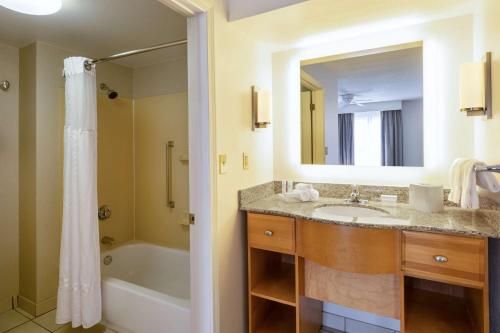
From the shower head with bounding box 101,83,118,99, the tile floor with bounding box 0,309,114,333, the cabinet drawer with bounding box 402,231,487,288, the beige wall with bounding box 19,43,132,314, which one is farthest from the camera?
the shower head with bounding box 101,83,118,99

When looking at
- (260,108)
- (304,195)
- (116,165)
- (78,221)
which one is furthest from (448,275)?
(116,165)

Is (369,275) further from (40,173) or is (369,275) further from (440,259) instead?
(40,173)

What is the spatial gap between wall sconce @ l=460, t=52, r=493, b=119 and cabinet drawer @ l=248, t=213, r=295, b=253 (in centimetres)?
109

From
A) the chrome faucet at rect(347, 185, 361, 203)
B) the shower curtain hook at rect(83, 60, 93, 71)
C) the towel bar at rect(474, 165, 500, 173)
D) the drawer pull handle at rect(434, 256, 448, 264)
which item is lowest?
the drawer pull handle at rect(434, 256, 448, 264)

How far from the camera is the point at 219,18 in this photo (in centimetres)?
151

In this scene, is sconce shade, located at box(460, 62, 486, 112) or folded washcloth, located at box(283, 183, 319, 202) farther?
folded washcloth, located at box(283, 183, 319, 202)

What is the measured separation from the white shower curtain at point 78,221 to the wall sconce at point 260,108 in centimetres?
112

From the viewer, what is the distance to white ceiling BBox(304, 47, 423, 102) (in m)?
1.71

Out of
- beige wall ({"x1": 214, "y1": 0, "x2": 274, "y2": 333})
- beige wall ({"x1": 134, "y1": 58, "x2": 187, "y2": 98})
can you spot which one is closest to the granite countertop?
beige wall ({"x1": 214, "y1": 0, "x2": 274, "y2": 333})

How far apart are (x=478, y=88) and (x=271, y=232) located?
1.30 metres

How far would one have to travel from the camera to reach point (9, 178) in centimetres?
229

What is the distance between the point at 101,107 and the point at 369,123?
92.5 inches

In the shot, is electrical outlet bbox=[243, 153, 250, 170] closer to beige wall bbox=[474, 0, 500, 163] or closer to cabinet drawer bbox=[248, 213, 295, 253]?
cabinet drawer bbox=[248, 213, 295, 253]

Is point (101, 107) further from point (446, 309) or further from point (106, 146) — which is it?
point (446, 309)
